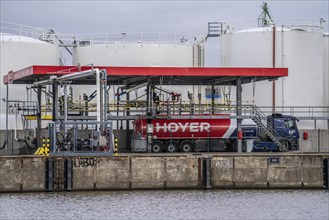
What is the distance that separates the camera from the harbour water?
4441 centimetres

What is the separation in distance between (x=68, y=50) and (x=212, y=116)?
775 inches

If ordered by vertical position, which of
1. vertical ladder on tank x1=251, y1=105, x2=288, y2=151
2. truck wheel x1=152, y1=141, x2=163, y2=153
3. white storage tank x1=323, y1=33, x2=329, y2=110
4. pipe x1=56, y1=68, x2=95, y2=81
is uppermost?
white storage tank x1=323, y1=33, x2=329, y2=110

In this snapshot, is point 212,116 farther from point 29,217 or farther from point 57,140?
point 29,217

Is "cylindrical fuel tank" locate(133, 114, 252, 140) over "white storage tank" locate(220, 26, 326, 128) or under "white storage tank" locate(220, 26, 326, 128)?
under

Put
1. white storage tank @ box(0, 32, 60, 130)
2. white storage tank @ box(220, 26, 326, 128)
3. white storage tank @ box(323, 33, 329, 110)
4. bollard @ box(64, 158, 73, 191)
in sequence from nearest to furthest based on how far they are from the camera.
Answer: bollard @ box(64, 158, 73, 191)
white storage tank @ box(0, 32, 60, 130)
white storage tank @ box(220, 26, 326, 128)
white storage tank @ box(323, 33, 329, 110)

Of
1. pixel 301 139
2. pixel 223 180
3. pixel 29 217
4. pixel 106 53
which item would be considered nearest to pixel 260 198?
pixel 223 180

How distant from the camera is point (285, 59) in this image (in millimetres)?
72750

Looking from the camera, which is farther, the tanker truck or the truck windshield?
the truck windshield

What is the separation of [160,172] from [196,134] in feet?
33.8

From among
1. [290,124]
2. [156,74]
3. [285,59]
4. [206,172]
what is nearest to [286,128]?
[290,124]

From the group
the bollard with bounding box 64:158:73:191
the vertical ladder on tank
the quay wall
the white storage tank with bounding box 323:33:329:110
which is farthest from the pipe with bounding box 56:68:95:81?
the white storage tank with bounding box 323:33:329:110

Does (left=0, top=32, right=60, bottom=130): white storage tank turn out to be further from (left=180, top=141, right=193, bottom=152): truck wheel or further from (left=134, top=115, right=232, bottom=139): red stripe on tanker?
(left=180, top=141, right=193, bottom=152): truck wheel

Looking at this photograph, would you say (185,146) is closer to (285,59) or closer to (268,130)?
(268,130)

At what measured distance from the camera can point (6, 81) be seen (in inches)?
2601
